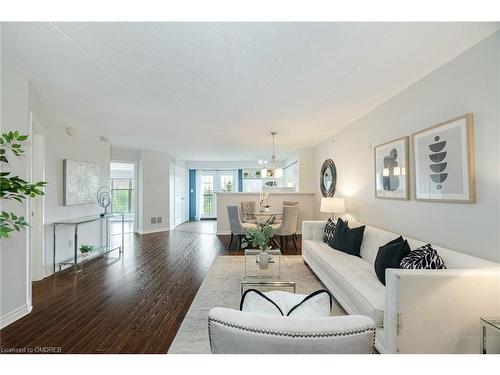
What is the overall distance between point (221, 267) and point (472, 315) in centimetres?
310

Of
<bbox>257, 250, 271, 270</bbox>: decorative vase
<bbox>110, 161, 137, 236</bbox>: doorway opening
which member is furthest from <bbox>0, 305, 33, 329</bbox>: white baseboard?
<bbox>110, 161, 137, 236</bbox>: doorway opening

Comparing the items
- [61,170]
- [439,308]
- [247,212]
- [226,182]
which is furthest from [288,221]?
[226,182]

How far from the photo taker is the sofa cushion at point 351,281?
1898 millimetres

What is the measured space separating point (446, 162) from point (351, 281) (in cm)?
136

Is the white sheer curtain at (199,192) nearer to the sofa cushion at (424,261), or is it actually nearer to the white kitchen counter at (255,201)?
the white kitchen counter at (255,201)

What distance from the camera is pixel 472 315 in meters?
1.60

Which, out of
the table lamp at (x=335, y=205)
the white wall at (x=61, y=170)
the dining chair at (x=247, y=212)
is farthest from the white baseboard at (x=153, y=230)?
the table lamp at (x=335, y=205)

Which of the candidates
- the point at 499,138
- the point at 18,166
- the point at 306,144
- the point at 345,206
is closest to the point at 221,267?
the point at 345,206

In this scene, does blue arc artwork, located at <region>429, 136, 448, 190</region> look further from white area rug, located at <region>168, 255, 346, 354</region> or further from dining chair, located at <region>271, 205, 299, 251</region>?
dining chair, located at <region>271, 205, 299, 251</region>

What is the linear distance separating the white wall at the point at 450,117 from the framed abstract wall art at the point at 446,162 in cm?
5

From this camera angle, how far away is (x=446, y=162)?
223cm

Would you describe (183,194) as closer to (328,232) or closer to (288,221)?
(288,221)

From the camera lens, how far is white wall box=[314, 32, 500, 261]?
1867 mm
